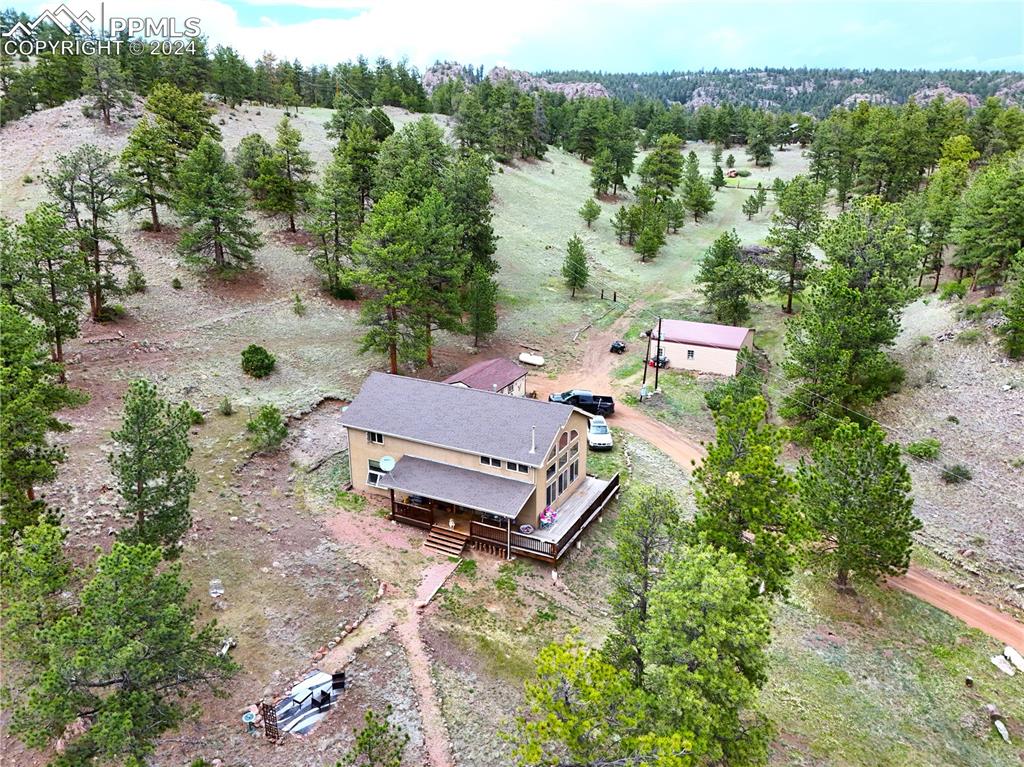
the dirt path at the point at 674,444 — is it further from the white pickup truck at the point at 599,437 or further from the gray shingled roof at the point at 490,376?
the gray shingled roof at the point at 490,376

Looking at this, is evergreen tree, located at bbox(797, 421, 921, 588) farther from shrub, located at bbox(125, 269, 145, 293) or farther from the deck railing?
shrub, located at bbox(125, 269, 145, 293)

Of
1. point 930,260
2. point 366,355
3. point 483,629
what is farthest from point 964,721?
point 930,260

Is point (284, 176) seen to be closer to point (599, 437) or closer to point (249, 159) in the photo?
point (249, 159)

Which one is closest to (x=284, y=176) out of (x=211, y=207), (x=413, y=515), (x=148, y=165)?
(x=148, y=165)

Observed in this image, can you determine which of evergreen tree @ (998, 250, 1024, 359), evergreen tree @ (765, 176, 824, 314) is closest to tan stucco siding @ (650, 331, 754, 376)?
evergreen tree @ (765, 176, 824, 314)

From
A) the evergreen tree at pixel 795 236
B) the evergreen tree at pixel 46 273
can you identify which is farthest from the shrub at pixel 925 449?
the evergreen tree at pixel 46 273
